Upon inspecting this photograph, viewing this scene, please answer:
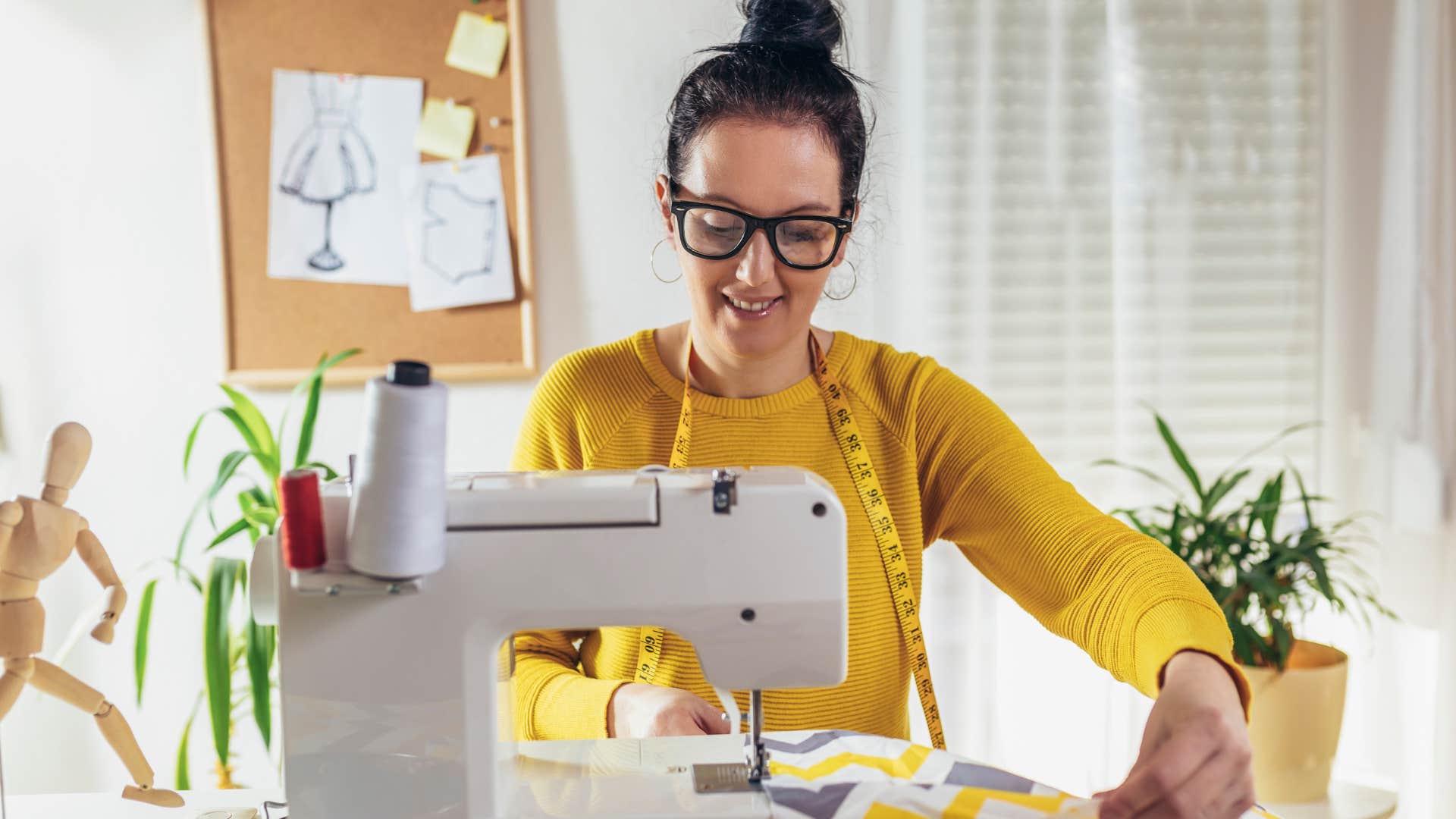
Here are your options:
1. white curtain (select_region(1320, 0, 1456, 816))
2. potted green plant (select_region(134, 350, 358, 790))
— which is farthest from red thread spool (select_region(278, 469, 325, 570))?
white curtain (select_region(1320, 0, 1456, 816))

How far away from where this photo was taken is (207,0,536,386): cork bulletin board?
2166 mm

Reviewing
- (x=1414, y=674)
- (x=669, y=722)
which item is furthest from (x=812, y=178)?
(x=1414, y=674)

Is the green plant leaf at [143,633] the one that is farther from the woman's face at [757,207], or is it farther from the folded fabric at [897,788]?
the folded fabric at [897,788]

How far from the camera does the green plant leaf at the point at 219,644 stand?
1.80 metres

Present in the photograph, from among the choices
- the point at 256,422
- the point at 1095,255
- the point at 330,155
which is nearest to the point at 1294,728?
the point at 1095,255

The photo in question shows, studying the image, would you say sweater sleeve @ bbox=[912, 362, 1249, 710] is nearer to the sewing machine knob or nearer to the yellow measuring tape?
the yellow measuring tape

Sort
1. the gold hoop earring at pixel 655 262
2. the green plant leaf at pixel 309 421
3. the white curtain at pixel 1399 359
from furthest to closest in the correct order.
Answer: the white curtain at pixel 1399 359 < the green plant leaf at pixel 309 421 < the gold hoop earring at pixel 655 262

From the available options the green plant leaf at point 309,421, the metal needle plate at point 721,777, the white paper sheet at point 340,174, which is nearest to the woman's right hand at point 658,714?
the metal needle plate at point 721,777

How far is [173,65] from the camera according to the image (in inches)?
86.0

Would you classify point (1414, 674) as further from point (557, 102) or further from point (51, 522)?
point (51, 522)

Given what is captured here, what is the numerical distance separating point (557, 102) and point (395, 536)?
1.65m

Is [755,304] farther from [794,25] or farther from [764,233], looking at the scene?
[794,25]

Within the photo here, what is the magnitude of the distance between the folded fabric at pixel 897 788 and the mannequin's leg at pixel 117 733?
0.53 meters

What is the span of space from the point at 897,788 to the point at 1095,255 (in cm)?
167
